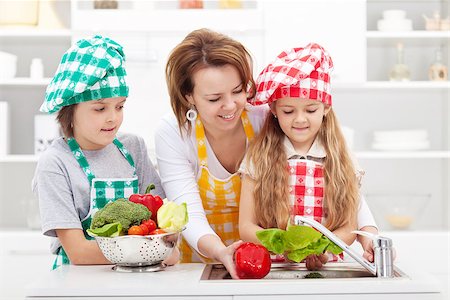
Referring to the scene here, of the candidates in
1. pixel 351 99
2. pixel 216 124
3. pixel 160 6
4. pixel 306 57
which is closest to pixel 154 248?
pixel 216 124

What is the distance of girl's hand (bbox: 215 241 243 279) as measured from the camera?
188 centimetres

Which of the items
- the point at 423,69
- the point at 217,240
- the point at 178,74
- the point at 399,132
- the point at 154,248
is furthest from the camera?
the point at 423,69

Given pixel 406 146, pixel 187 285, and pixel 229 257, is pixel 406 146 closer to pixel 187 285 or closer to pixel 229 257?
pixel 229 257

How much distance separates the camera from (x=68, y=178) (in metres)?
2.12

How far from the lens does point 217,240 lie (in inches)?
82.0

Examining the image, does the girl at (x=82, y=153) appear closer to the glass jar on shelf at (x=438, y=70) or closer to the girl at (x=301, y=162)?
the girl at (x=301, y=162)

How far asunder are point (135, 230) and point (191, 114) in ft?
1.87

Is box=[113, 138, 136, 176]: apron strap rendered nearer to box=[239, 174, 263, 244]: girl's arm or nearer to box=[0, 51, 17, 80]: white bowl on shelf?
box=[239, 174, 263, 244]: girl's arm

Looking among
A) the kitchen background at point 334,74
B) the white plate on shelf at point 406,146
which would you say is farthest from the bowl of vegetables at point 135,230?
the white plate on shelf at point 406,146

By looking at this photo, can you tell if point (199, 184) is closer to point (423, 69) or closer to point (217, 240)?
point (217, 240)

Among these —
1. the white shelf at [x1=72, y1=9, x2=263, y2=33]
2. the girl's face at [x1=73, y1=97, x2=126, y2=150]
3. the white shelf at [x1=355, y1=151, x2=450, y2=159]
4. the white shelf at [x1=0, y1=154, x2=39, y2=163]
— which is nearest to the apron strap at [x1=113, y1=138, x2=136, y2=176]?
the girl's face at [x1=73, y1=97, x2=126, y2=150]

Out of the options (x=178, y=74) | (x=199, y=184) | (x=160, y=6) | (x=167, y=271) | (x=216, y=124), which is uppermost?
(x=160, y=6)

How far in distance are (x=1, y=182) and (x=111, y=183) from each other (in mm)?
2608

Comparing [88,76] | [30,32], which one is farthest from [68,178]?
[30,32]
